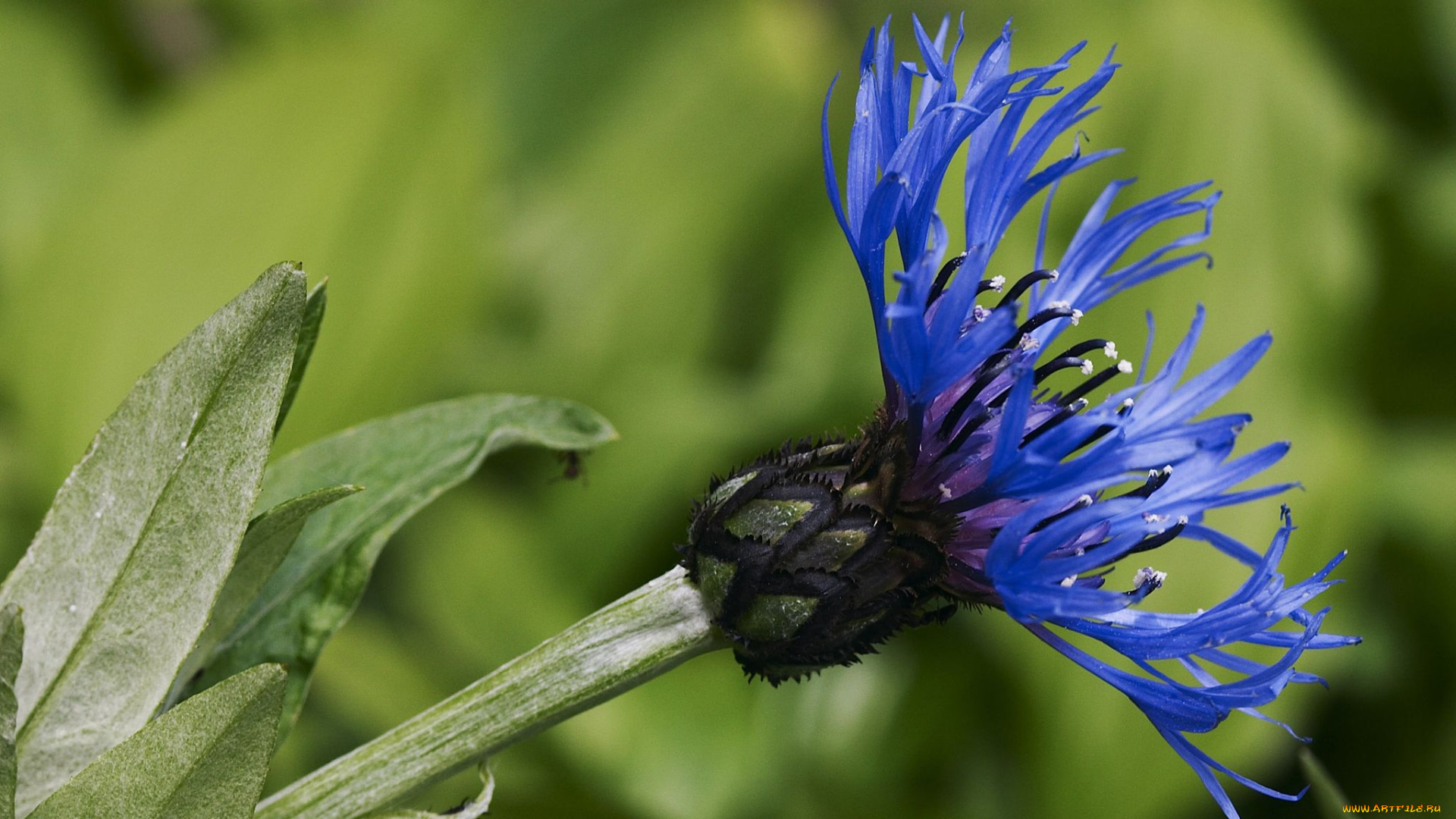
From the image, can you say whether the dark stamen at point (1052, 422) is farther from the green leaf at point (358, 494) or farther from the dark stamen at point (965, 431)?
the green leaf at point (358, 494)

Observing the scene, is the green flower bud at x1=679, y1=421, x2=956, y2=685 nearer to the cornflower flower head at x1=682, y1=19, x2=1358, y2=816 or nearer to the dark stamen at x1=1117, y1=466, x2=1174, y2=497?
the cornflower flower head at x1=682, y1=19, x2=1358, y2=816

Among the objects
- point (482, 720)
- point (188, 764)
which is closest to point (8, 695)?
point (188, 764)

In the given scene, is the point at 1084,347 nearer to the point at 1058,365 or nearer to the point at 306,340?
the point at 1058,365

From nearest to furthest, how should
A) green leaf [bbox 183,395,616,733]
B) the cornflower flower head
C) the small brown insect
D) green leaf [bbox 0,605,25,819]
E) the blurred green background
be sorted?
green leaf [bbox 0,605,25,819]
the cornflower flower head
green leaf [bbox 183,395,616,733]
the small brown insect
the blurred green background

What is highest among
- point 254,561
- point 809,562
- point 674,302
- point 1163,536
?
point 254,561

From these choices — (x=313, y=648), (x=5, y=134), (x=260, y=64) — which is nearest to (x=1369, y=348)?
(x=260, y=64)

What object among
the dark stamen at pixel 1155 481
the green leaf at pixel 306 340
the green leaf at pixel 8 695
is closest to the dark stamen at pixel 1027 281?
the dark stamen at pixel 1155 481

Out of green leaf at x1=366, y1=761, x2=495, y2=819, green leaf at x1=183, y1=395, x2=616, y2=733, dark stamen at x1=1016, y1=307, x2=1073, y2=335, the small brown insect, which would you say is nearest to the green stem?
green leaf at x1=366, y1=761, x2=495, y2=819
